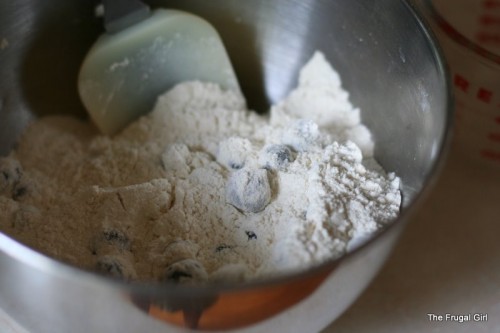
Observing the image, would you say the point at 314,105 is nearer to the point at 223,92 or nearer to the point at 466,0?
the point at 223,92

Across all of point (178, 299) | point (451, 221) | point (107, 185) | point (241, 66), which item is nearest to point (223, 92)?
point (241, 66)

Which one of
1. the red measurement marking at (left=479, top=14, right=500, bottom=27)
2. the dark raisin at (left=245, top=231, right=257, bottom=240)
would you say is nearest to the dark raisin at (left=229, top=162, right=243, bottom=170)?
the dark raisin at (left=245, top=231, right=257, bottom=240)

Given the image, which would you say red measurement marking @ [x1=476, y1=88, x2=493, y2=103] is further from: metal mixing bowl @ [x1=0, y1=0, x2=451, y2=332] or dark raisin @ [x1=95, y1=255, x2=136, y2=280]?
dark raisin @ [x1=95, y1=255, x2=136, y2=280]

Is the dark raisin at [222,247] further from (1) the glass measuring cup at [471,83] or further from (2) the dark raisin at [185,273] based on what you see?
(1) the glass measuring cup at [471,83]

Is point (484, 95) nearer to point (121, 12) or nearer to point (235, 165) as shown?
point (235, 165)

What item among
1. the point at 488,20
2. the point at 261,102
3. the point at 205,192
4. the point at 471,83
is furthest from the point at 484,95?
the point at 205,192

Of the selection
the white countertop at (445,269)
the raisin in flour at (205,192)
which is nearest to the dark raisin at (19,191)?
the raisin in flour at (205,192)

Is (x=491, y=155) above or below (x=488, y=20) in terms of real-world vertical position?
below
